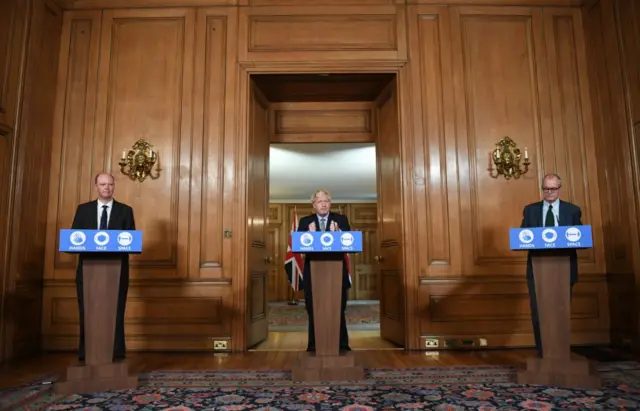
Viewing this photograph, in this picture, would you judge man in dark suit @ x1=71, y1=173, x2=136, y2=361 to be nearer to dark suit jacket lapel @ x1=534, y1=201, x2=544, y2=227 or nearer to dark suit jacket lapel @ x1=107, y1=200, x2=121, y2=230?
dark suit jacket lapel @ x1=107, y1=200, x2=121, y2=230

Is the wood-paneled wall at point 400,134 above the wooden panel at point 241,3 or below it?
below

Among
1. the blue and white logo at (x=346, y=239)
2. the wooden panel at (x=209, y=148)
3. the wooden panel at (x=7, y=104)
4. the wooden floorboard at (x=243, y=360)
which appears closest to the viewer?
the blue and white logo at (x=346, y=239)

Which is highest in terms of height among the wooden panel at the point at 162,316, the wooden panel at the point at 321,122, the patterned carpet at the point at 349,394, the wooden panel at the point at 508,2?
the wooden panel at the point at 508,2

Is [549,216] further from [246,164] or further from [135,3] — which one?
[135,3]

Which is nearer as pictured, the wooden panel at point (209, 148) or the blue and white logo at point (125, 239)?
the blue and white logo at point (125, 239)

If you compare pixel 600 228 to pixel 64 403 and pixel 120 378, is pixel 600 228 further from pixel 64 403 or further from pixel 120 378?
pixel 64 403

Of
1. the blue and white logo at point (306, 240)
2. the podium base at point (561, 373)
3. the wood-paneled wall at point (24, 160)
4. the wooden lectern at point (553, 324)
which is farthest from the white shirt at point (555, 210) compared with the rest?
the wood-paneled wall at point (24, 160)

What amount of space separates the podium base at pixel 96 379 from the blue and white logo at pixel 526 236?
2.61 meters

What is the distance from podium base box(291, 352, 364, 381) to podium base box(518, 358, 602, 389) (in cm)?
106

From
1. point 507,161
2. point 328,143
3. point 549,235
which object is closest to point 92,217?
point 549,235

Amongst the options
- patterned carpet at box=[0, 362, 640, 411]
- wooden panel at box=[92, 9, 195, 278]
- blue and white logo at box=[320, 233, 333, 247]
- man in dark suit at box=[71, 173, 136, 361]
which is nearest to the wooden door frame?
wooden panel at box=[92, 9, 195, 278]

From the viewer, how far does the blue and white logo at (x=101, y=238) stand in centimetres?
290

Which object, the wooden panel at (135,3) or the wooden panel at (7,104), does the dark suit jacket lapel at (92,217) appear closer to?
the wooden panel at (7,104)

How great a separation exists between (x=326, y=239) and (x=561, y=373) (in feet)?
5.51
